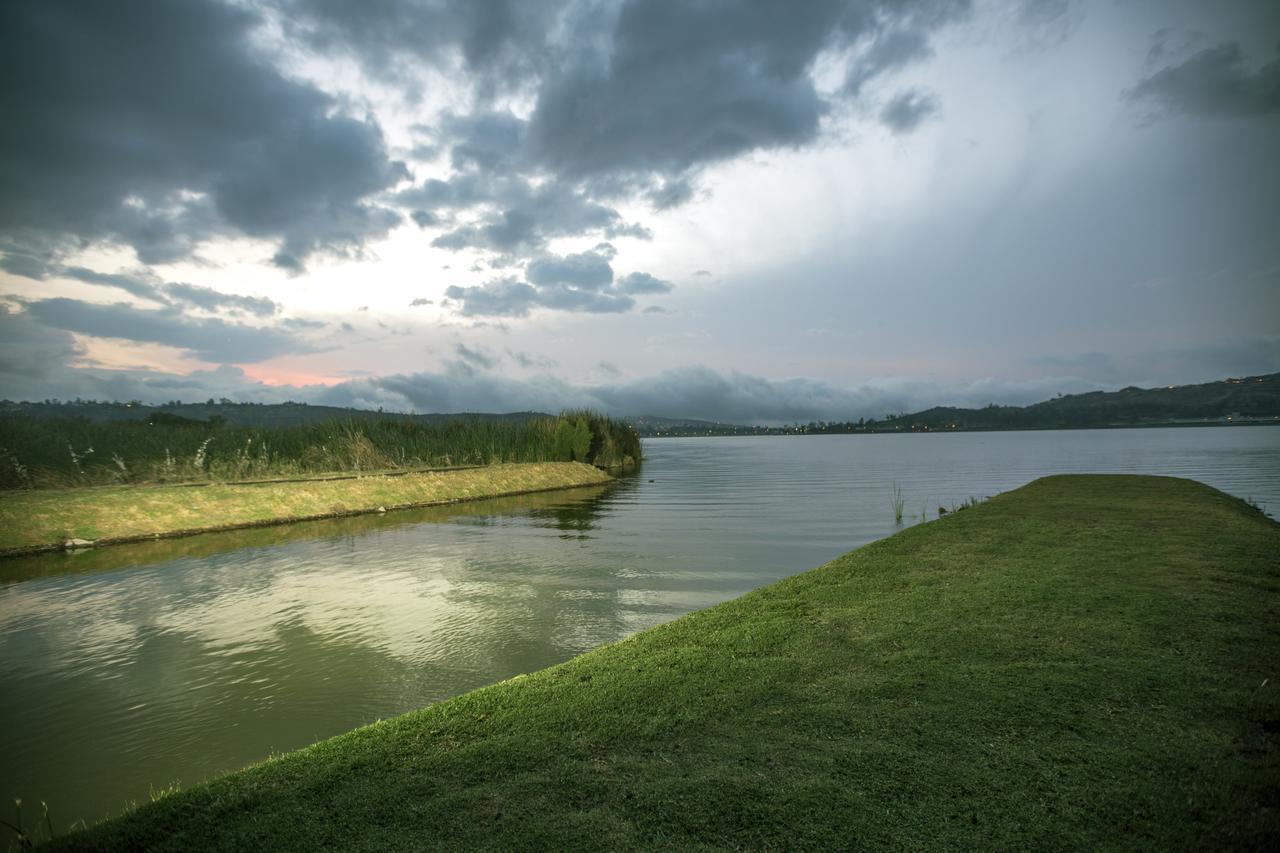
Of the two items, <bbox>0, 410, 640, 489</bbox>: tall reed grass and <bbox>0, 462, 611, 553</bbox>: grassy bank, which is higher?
<bbox>0, 410, 640, 489</bbox>: tall reed grass

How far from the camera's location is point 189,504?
14.2 metres

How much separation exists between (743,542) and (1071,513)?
639 centimetres

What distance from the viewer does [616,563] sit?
418 inches

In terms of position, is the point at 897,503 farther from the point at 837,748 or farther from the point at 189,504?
the point at 189,504

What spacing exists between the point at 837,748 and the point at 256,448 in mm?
23170

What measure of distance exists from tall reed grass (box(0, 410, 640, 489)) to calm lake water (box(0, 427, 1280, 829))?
594 centimetres

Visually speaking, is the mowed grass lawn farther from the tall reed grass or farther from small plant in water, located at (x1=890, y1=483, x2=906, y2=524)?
the tall reed grass

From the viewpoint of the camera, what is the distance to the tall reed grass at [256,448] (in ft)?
53.0

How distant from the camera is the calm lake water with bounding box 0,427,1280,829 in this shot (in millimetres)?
4527

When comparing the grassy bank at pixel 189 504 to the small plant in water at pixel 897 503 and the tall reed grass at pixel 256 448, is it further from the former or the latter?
the small plant in water at pixel 897 503

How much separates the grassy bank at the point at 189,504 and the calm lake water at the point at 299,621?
2.89 feet

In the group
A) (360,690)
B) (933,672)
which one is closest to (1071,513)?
(933,672)

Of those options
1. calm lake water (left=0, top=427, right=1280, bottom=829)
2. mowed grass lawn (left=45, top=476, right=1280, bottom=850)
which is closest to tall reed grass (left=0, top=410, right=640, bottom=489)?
calm lake water (left=0, top=427, right=1280, bottom=829)

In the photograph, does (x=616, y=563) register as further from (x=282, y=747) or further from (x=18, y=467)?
(x=18, y=467)
